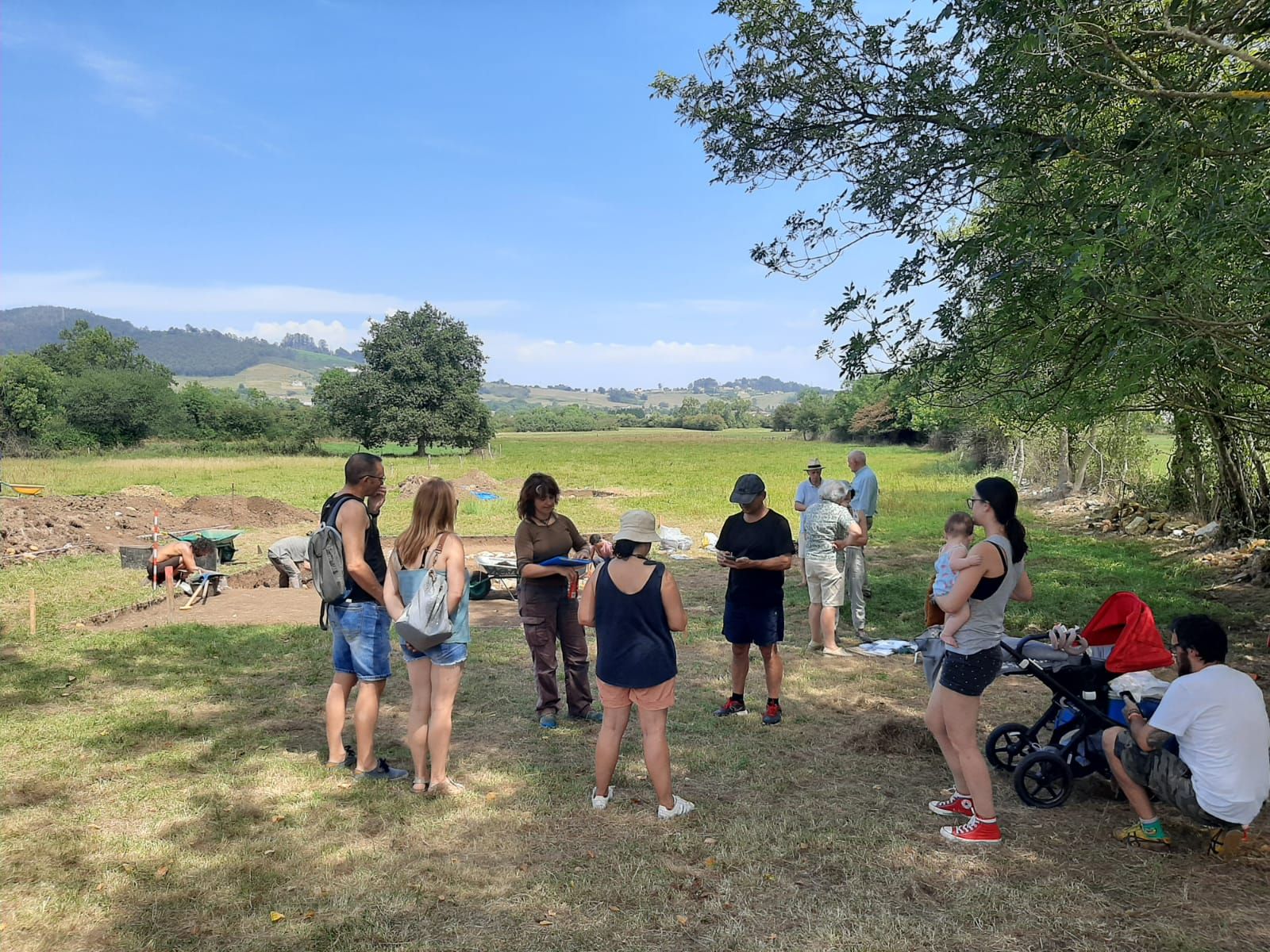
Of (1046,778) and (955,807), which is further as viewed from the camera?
(1046,778)

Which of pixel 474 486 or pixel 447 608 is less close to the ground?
pixel 447 608

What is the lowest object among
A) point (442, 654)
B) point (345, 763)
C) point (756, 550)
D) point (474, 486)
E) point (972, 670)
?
point (345, 763)

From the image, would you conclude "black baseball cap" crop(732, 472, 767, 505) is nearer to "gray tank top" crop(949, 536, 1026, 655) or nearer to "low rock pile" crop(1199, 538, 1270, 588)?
"gray tank top" crop(949, 536, 1026, 655)

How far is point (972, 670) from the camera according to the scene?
418cm

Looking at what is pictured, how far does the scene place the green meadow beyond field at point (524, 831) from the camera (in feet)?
11.8

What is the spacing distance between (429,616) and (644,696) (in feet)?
4.40

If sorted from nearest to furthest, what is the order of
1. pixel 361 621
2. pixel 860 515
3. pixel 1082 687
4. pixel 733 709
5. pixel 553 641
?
1. pixel 1082 687
2. pixel 361 621
3. pixel 553 641
4. pixel 733 709
5. pixel 860 515

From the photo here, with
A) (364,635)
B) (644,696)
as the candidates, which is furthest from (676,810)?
(364,635)

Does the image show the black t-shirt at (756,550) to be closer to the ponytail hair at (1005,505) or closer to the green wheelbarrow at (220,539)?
the ponytail hair at (1005,505)

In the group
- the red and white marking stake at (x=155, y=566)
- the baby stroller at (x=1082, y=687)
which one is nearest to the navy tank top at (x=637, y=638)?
the baby stroller at (x=1082, y=687)

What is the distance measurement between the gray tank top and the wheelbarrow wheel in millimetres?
8096

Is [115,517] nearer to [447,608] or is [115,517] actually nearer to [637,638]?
[447,608]

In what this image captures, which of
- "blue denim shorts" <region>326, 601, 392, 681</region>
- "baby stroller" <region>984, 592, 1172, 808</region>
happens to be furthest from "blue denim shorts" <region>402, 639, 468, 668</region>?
"baby stroller" <region>984, 592, 1172, 808</region>

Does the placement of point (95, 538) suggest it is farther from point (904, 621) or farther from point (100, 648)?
point (904, 621)
